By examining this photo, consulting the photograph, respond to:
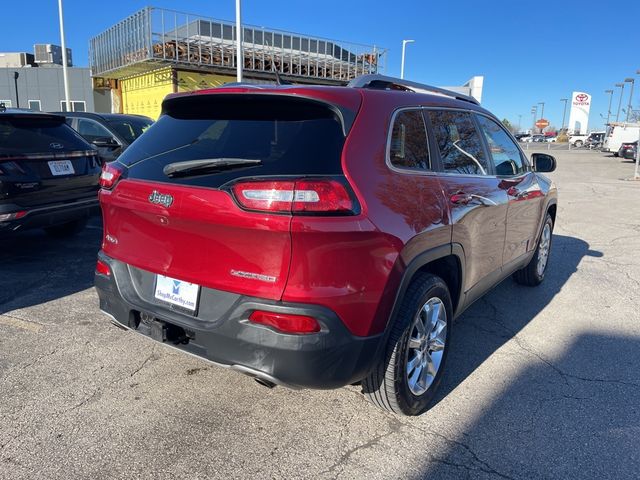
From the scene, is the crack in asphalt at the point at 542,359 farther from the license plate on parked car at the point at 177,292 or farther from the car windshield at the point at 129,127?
the car windshield at the point at 129,127

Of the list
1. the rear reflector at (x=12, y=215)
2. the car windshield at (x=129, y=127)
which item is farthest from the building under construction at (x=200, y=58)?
the rear reflector at (x=12, y=215)

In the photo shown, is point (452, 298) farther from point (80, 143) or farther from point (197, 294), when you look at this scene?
point (80, 143)

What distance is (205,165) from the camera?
2.38 m

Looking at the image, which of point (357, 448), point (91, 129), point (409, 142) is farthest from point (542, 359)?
point (91, 129)

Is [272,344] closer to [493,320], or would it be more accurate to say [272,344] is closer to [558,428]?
[558,428]

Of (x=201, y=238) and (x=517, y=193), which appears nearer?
(x=201, y=238)

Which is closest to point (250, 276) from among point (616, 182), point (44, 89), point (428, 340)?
point (428, 340)

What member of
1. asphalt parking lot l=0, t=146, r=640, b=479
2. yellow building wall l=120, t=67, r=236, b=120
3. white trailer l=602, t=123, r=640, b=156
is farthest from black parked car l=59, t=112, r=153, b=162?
white trailer l=602, t=123, r=640, b=156

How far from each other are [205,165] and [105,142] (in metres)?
5.87

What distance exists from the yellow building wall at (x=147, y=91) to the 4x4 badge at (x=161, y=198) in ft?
58.8

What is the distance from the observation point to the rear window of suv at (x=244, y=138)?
2.28m

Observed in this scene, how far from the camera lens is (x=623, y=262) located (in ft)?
21.2

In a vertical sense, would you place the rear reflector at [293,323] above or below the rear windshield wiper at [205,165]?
below

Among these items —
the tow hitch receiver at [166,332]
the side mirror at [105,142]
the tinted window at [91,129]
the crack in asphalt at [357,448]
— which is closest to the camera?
the crack in asphalt at [357,448]
